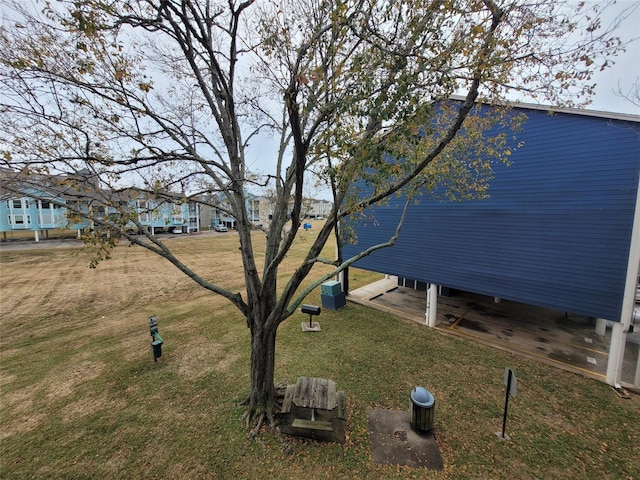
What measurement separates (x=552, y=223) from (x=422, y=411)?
22.0 ft

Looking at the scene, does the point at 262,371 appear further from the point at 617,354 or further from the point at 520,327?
the point at 520,327

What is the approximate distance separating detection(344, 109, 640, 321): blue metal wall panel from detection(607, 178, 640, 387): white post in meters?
0.16

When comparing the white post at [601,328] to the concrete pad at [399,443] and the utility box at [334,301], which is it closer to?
the concrete pad at [399,443]

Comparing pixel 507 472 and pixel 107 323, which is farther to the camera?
pixel 107 323

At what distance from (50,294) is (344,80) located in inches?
777

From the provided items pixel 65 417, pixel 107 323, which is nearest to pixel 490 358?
pixel 65 417

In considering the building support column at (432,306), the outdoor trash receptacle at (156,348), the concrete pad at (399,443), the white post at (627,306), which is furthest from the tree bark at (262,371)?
the white post at (627,306)

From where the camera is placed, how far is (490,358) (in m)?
8.01

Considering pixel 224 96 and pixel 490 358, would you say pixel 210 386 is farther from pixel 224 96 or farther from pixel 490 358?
pixel 490 358

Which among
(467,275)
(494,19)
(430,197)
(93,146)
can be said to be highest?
(494,19)

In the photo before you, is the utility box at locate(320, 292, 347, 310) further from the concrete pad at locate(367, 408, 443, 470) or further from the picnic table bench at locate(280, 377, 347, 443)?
the picnic table bench at locate(280, 377, 347, 443)

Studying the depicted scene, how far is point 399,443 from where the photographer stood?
16.4 feet

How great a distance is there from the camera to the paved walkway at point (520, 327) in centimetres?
800

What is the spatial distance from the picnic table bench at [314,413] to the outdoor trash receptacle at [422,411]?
4.60 feet
